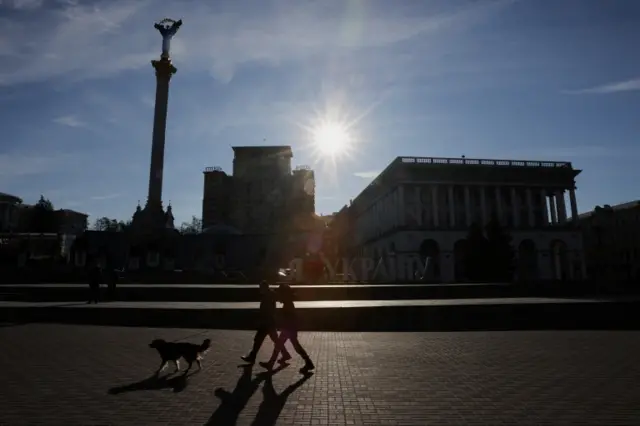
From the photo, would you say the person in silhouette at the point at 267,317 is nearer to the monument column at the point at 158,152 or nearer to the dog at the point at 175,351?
the dog at the point at 175,351

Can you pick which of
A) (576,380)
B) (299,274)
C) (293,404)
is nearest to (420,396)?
(293,404)

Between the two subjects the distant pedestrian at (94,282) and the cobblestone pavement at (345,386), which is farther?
the distant pedestrian at (94,282)

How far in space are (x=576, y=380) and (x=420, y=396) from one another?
8.51 feet

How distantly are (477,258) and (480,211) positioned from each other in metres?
16.0

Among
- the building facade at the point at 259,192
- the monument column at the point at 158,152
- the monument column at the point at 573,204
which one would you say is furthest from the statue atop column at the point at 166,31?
the monument column at the point at 573,204

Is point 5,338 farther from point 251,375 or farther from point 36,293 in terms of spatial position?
point 36,293

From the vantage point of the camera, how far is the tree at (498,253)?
139 feet

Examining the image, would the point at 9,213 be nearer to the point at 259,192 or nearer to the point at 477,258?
the point at 259,192

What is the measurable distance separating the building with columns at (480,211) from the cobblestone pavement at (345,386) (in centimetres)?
4489

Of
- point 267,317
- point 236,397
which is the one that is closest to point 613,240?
point 267,317

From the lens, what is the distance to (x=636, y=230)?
6138cm

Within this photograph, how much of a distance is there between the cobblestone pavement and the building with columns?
4489 cm

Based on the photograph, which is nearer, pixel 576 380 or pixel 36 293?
pixel 576 380

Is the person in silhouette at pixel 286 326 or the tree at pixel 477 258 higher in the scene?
the tree at pixel 477 258
